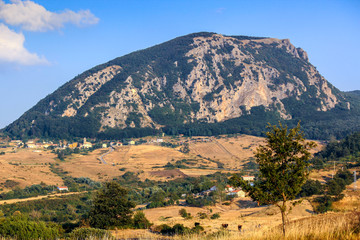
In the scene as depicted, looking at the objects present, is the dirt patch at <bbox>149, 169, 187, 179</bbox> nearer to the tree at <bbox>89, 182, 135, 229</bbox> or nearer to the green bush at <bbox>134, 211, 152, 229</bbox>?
the tree at <bbox>89, 182, 135, 229</bbox>

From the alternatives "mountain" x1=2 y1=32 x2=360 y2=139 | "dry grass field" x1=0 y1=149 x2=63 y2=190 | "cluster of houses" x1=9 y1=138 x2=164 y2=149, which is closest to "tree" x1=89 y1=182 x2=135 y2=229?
"dry grass field" x1=0 y1=149 x2=63 y2=190

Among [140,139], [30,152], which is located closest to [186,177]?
[30,152]

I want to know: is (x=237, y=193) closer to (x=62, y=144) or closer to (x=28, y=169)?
(x=28, y=169)

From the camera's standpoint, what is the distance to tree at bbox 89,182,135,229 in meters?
31.0

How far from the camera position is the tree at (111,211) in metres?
31.0

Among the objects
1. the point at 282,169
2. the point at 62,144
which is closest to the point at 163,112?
the point at 62,144

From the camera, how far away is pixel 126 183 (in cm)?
8381

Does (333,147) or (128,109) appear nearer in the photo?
(333,147)

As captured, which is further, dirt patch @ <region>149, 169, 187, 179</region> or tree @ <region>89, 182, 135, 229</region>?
dirt patch @ <region>149, 169, 187, 179</region>

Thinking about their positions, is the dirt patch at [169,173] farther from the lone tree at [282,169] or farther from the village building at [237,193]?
the lone tree at [282,169]

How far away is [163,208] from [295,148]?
37.8 metres

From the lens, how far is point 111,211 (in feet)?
105

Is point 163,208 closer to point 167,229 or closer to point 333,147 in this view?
point 167,229

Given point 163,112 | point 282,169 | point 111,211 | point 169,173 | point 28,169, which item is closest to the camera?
point 282,169
